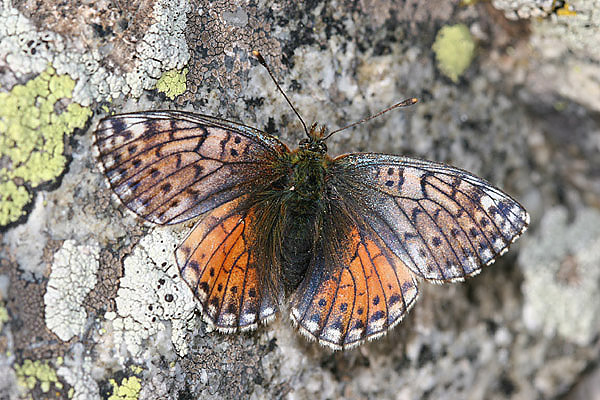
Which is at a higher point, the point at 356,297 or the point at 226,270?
the point at 226,270

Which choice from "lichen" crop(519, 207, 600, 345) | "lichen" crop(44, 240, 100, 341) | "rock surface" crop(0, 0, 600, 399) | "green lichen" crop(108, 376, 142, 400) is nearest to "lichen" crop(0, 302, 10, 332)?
"rock surface" crop(0, 0, 600, 399)

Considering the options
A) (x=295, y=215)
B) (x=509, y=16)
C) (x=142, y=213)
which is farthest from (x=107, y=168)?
(x=509, y=16)

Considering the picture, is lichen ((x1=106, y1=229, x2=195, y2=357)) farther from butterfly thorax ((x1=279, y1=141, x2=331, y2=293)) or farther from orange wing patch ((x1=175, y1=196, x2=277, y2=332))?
butterfly thorax ((x1=279, y1=141, x2=331, y2=293))

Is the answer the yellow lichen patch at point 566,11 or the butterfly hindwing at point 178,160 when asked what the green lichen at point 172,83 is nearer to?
the butterfly hindwing at point 178,160

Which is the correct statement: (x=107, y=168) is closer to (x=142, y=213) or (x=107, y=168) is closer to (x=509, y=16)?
(x=142, y=213)

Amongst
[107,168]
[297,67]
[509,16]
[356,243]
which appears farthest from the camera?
[509,16]

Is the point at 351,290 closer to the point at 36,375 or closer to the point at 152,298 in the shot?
the point at 152,298

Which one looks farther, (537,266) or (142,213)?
(537,266)

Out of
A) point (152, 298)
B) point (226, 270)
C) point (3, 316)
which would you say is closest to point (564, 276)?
point (226, 270)

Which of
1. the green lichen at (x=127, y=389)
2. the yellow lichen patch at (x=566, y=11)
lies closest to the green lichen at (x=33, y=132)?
the green lichen at (x=127, y=389)
